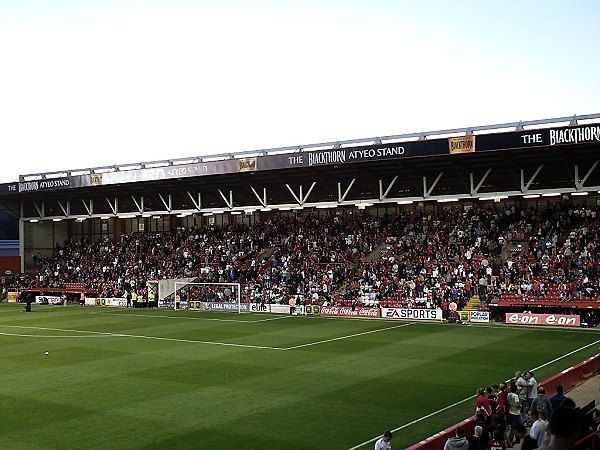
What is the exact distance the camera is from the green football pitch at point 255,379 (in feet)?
50.7

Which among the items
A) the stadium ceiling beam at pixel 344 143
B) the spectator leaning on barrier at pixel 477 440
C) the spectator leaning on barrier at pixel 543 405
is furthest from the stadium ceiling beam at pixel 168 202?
the spectator leaning on barrier at pixel 477 440

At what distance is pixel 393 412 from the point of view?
17031 millimetres

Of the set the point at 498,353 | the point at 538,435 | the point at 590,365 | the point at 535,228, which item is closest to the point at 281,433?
the point at 538,435

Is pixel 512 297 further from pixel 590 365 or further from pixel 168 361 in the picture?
pixel 168 361

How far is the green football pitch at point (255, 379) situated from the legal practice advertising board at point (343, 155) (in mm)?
10827

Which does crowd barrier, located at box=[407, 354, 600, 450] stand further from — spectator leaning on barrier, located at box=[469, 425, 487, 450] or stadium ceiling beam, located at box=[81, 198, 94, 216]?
stadium ceiling beam, located at box=[81, 198, 94, 216]

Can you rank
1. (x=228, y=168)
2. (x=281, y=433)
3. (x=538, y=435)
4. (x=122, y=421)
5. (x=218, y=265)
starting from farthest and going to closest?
(x=218, y=265) → (x=228, y=168) → (x=122, y=421) → (x=281, y=433) → (x=538, y=435)

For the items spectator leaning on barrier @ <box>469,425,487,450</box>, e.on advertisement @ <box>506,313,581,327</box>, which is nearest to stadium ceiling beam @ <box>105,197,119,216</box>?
e.on advertisement @ <box>506,313,581,327</box>

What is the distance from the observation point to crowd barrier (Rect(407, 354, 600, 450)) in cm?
1227

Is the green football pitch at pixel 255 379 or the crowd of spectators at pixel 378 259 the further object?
the crowd of spectators at pixel 378 259

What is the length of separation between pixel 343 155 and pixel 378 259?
858 centimetres

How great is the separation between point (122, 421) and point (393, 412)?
272 inches

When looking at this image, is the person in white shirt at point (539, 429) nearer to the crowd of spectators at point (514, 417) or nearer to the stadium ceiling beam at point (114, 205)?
the crowd of spectators at point (514, 417)

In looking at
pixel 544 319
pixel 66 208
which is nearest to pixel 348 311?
pixel 544 319
